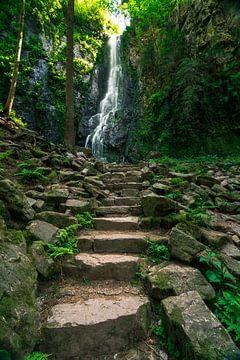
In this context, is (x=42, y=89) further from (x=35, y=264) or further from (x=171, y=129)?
(x=35, y=264)

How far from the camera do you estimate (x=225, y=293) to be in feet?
7.30

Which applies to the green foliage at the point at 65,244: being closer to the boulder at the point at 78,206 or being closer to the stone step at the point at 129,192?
the boulder at the point at 78,206

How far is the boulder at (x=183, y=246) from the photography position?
265 cm

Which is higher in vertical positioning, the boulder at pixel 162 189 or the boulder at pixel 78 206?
the boulder at pixel 162 189

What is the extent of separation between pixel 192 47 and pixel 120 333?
495 inches

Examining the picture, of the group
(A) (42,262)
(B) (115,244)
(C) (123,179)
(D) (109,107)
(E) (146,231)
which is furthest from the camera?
(D) (109,107)

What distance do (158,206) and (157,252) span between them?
0.94 metres

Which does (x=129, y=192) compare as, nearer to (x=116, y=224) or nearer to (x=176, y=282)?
(x=116, y=224)

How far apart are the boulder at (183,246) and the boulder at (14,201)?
1.86 meters

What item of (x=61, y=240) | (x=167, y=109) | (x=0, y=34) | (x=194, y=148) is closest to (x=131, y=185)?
(x=61, y=240)

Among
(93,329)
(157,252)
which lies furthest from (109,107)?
(93,329)

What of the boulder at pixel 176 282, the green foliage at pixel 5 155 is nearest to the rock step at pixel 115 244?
the boulder at pixel 176 282

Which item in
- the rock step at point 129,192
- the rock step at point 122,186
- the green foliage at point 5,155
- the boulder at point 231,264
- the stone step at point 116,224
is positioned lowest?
the boulder at point 231,264

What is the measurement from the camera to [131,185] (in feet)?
18.6
